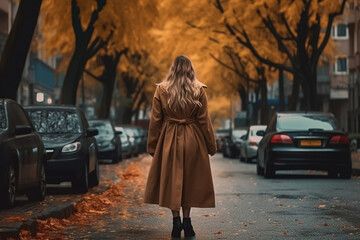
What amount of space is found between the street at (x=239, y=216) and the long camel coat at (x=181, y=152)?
469 mm

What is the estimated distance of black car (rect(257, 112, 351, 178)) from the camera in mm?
22719

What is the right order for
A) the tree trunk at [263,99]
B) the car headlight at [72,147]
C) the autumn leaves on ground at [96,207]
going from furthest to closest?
the tree trunk at [263,99] → the car headlight at [72,147] → the autumn leaves on ground at [96,207]

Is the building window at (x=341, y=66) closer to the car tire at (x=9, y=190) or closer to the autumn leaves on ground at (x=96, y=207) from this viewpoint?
the autumn leaves on ground at (x=96, y=207)

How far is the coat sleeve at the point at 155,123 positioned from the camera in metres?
10.9

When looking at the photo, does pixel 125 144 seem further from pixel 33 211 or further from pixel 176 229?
pixel 176 229

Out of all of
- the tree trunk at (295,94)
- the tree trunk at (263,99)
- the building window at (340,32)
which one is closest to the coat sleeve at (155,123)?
the tree trunk at (295,94)

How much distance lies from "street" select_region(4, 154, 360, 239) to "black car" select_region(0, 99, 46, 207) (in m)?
0.80

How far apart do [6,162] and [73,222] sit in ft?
3.96

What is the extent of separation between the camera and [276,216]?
43.9 feet

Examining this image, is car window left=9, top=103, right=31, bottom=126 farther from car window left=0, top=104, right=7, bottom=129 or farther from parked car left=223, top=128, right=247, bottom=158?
parked car left=223, top=128, right=247, bottom=158

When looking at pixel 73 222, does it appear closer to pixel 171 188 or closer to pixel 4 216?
pixel 4 216

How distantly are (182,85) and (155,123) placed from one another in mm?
508

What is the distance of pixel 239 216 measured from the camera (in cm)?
1350

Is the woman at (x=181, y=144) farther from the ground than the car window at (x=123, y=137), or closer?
farther from the ground
